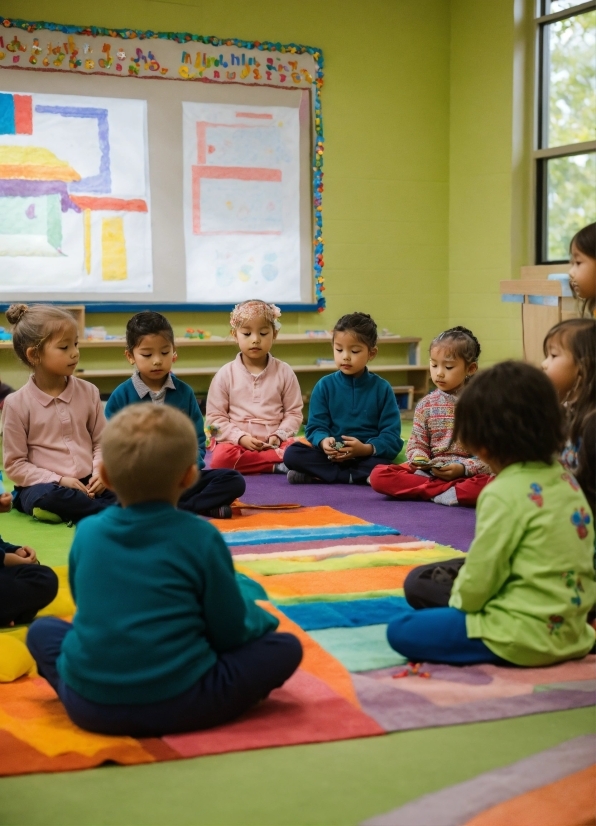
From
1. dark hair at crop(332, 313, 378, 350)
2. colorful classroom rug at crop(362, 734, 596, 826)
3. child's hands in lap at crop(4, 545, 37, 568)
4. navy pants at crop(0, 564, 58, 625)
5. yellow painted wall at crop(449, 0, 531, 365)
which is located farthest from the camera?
yellow painted wall at crop(449, 0, 531, 365)

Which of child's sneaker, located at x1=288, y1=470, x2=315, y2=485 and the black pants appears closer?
the black pants

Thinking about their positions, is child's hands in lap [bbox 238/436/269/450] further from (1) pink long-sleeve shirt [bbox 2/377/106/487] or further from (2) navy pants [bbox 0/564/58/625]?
(2) navy pants [bbox 0/564/58/625]

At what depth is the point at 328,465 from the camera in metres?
4.21

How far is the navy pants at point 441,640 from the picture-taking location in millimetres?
1854

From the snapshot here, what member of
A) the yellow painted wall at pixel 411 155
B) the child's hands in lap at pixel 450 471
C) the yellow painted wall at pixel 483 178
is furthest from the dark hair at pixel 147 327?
the yellow painted wall at pixel 483 178

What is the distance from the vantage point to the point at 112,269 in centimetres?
651

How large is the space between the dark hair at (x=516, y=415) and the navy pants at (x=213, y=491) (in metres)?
1.71

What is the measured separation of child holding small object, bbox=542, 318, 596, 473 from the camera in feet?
7.16

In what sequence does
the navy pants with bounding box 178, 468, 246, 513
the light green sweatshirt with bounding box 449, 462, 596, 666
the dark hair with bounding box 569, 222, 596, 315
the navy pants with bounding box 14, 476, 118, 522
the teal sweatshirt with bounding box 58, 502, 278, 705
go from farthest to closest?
the navy pants with bounding box 178, 468, 246, 513 → the navy pants with bounding box 14, 476, 118, 522 → the dark hair with bounding box 569, 222, 596, 315 → the light green sweatshirt with bounding box 449, 462, 596, 666 → the teal sweatshirt with bounding box 58, 502, 278, 705

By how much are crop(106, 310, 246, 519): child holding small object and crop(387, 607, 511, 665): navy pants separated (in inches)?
61.2

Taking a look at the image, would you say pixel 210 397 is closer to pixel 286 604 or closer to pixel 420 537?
pixel 420 537

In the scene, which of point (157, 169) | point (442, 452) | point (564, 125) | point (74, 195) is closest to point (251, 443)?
point (442, 452)

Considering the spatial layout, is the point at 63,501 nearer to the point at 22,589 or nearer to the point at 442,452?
the point at 22,589

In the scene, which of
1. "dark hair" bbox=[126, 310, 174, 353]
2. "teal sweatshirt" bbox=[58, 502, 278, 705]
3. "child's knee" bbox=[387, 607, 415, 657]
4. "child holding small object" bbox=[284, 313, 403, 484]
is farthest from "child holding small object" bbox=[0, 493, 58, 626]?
"child holding small object" bbox=[284, 313, 403, 484]
